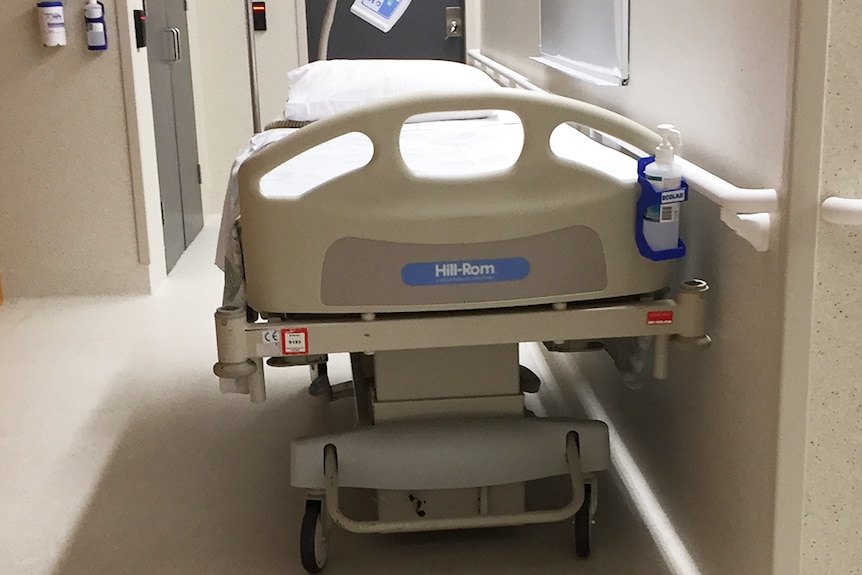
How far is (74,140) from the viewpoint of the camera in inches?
166

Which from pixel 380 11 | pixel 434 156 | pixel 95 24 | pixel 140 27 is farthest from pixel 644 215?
pixel 140 27

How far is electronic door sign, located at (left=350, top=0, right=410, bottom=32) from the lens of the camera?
3541mm

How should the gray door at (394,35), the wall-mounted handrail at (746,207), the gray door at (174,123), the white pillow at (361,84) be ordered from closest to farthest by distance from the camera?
the wall-mounted handrail at (746,207) < the white pillow at (361,84) < the gray door at (174,123) < the gray door at (394,35)

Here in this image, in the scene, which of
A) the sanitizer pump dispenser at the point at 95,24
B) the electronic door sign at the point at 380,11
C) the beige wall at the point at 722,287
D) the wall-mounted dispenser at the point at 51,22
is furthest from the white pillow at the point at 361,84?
the wall-mounted dispenser at the point at 51,22

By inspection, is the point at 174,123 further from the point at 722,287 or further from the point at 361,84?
the point at 722,287

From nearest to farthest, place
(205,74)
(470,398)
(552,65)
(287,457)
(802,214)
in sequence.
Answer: (802,214) → (470,398) → (287,457) → (552,65) → (205,74)

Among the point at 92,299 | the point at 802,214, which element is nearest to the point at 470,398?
the point at 802,214

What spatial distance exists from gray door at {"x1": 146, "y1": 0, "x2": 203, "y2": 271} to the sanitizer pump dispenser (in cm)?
42

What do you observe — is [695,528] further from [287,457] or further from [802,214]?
[287,457]

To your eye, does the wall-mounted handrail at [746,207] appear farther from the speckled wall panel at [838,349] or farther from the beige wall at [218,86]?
the beige wall at [218,86]

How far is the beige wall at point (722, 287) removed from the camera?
1610 millimetres

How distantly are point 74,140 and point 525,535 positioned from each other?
2.80 meters

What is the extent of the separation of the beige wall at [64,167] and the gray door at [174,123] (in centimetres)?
35

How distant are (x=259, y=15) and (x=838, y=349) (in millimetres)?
4725
